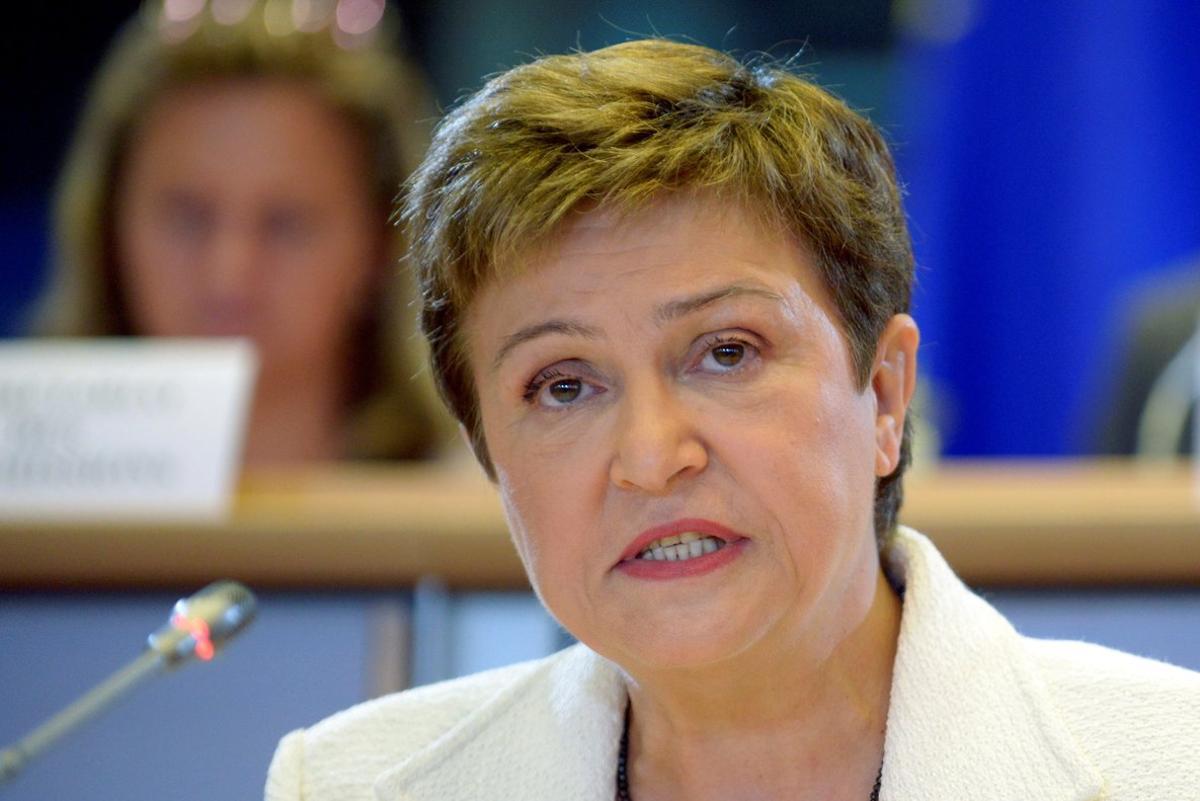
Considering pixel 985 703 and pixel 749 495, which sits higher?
pixel 749 495

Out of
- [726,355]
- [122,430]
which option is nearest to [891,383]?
[726,355]


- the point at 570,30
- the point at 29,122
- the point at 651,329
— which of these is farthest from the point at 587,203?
the point at 29,122

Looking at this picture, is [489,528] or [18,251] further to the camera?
[18,251]

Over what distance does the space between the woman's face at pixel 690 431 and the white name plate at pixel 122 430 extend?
36.3 inches

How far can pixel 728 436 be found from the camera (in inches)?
54.8

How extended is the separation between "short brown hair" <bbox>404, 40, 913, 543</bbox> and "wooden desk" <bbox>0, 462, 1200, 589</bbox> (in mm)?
554

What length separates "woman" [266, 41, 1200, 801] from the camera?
141 centimetres

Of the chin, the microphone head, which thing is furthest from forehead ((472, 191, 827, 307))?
the microphone head

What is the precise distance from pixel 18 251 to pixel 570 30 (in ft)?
5.57

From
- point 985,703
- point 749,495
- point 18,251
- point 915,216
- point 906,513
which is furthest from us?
point 18,251

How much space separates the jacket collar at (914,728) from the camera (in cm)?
145

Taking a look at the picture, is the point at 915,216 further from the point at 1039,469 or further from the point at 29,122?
the point at 29,122

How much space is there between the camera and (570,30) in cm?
471

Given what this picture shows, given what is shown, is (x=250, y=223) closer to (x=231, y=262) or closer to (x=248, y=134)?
(x=231, y=262)
